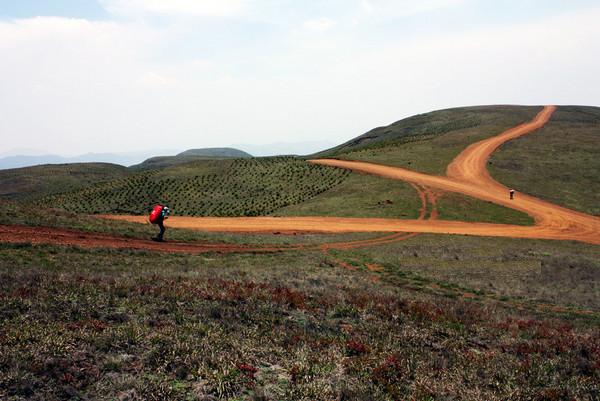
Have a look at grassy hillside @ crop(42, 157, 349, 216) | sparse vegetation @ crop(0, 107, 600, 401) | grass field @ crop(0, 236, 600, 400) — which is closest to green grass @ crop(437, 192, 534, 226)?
sparse vegetation @ crop(0, 107, 600, 401)

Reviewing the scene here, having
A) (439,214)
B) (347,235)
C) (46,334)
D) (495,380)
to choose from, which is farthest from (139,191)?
(495,380)

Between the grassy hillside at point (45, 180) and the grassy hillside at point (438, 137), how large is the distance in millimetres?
78882

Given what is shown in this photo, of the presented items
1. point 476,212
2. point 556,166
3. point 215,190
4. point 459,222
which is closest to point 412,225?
point 459,222

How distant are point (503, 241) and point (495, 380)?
27.8 meters

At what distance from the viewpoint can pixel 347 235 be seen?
116ft

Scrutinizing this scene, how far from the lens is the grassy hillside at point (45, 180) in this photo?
107 m

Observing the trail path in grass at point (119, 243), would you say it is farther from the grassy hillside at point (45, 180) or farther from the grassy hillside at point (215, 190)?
the grassy hillside at point (45, 180)

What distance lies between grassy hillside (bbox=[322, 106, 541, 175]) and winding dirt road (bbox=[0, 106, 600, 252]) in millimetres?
6919

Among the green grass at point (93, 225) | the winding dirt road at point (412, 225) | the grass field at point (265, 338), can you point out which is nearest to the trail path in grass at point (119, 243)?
the winding dirt road at point (412, 225)

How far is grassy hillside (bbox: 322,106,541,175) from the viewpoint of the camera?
6762 cm

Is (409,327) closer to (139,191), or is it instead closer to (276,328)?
(276,328)

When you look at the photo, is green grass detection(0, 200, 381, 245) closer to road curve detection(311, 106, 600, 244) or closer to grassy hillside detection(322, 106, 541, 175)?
road curve detection(311, 106, 600, 244)

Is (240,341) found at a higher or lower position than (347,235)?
higher

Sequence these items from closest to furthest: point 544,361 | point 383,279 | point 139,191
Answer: point 544,361
point 383,279
point 139,191
